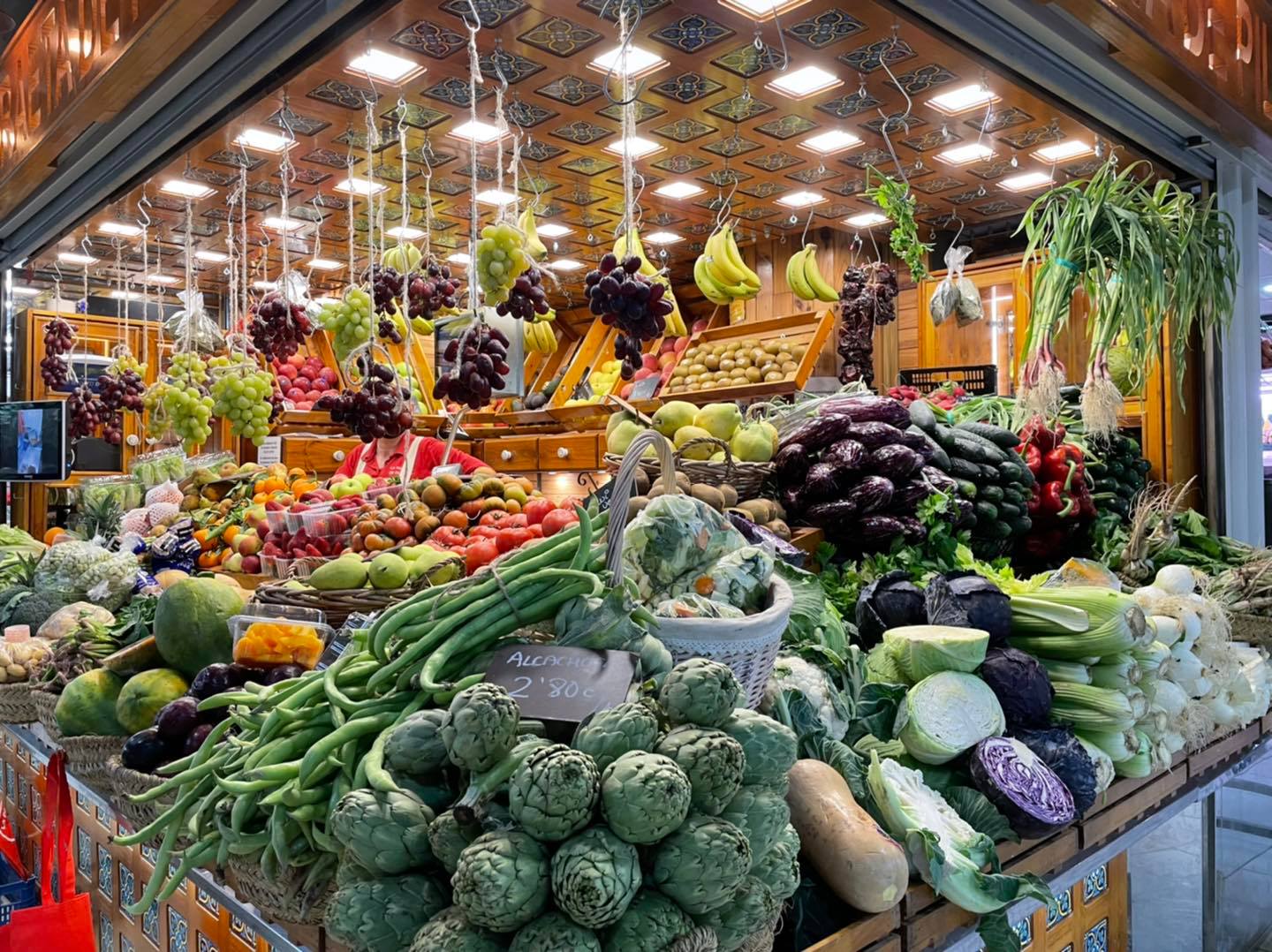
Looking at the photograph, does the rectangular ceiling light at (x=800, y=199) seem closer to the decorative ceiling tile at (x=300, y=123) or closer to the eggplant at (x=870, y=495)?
the decorative ceiling tile at (x=300, y=123)

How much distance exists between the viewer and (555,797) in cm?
103

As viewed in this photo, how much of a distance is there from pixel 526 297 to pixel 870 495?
5.08ft

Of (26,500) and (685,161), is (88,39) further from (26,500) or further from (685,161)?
(26,500)

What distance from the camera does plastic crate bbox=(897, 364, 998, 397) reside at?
5.05 meters

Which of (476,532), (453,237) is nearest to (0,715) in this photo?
(476,532)

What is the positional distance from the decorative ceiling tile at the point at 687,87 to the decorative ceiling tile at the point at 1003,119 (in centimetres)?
140

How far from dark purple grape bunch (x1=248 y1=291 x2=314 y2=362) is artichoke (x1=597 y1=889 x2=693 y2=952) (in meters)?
4.02

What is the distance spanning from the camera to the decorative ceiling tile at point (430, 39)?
4.01 m

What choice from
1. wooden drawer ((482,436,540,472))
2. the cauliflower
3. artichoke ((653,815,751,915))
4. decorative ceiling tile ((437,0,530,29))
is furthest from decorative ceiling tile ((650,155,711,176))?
artichoke ((653,815,751,915))

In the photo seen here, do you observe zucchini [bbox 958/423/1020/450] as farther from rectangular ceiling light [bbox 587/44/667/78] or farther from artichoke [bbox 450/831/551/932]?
artichoke [bbox 450/831/551/932]

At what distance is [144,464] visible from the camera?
18.0 feet

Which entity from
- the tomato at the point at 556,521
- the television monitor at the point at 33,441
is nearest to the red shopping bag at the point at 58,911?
the tomato at the point at 556,521

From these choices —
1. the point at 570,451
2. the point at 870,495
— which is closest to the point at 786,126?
the point at 570,451

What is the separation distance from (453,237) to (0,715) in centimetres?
560
